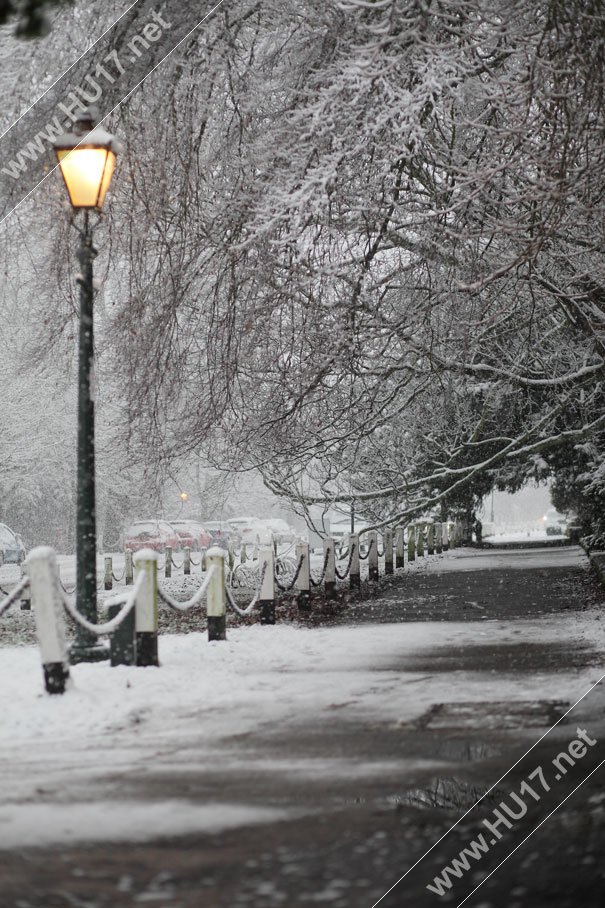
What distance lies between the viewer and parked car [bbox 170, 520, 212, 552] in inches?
1946

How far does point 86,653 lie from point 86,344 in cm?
271

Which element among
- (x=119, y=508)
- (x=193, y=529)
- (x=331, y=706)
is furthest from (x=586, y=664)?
(x=119, y=508)

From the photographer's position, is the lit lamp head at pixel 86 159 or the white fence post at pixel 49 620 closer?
the white fence post at pixel 49 620

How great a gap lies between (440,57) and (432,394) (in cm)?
1302

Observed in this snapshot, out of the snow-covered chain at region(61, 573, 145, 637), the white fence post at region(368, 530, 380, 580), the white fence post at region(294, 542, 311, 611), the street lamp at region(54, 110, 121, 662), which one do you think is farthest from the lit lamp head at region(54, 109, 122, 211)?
the white fence post at region(368, 530, 380, 580)

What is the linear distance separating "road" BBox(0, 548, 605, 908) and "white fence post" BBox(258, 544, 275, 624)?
3.14 metres

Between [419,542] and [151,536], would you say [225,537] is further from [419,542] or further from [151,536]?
[419,542]

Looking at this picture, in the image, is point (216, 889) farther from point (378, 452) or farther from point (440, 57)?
point (378, 452)

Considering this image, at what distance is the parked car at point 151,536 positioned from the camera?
145 feet

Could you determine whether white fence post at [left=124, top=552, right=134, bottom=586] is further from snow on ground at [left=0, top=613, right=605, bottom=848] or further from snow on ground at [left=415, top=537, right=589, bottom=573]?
snow on ground at [left=0, top=613, right=605, bottom=848]

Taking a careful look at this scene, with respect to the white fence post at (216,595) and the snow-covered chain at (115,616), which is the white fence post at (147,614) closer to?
the snow-covered chain at (115,616)

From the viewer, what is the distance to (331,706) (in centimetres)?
841

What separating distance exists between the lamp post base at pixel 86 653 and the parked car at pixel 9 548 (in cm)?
2802

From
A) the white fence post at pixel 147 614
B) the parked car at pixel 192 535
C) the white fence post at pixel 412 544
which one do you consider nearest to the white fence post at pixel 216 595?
the white fence post at pixel 147 614
